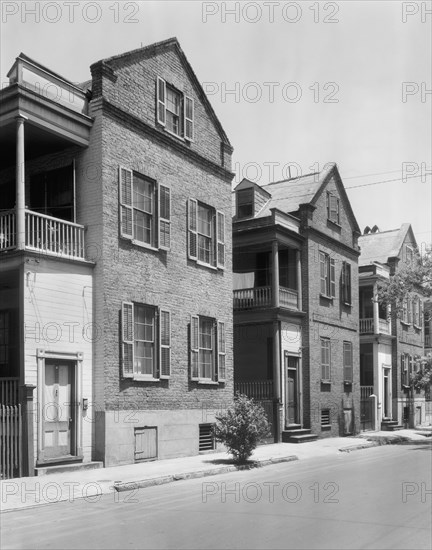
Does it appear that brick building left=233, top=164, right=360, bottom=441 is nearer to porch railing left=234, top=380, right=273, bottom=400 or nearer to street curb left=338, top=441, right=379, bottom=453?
porch railing left=234, top=380, right=273, bottom=400

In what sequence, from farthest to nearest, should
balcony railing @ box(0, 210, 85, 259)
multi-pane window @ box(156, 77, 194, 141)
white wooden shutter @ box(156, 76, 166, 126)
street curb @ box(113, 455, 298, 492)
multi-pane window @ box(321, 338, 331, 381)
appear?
multi-pane window @ box(321, 338, 331, 381), multi-pane window @ box(156, 77, 194, 141), white wooden shutter @ box(156, 76, 166, 126), balcony railing @ box(0, 210, 85, 259), street curb @ box(113, 455, 298, 492)

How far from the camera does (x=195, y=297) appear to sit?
21.5 meters

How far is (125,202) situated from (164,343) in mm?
3961

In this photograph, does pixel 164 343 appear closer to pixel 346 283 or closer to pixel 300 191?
pixel 300 191

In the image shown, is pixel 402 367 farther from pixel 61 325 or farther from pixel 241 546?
pixel 241 546

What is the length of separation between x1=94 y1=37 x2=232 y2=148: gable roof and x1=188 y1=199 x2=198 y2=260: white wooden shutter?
125 inches

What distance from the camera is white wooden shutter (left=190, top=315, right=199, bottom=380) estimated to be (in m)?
20.9

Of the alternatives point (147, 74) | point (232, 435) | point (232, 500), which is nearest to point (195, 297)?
point (232, 435)

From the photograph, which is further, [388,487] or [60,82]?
[60,82]

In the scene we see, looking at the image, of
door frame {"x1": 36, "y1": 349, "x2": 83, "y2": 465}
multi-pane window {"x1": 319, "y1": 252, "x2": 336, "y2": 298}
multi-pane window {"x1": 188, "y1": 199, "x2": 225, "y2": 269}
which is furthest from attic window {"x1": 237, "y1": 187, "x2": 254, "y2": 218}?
door frame {"x1": 36, "y1": 349, "x2": 83, "y2": 465}

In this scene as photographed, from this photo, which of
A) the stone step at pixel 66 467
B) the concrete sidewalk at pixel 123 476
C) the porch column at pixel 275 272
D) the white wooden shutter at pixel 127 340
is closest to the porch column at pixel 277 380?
the porch column at pixel 275 272

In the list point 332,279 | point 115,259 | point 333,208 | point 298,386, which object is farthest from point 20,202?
point 333,208

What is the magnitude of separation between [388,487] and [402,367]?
25.3 meters

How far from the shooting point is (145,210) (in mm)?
19734
